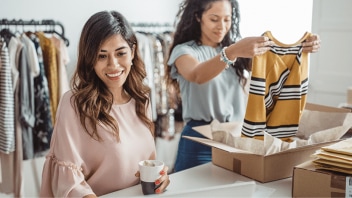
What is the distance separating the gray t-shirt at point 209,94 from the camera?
2.05 meters

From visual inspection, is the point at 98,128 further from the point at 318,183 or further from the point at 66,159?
the point at 318,183

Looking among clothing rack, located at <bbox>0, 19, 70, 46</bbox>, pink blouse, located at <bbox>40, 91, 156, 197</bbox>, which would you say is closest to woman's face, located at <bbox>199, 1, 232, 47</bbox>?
pink blouse, located at <bbox>40, 91, 156, 197</bbox>

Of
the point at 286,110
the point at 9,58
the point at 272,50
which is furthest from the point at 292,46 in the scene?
the point at 9,58

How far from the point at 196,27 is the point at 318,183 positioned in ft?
3.57

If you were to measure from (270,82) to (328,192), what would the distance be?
22.2 inches

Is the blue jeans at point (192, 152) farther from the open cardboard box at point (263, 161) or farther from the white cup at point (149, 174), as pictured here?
the white cup at point (149, 174)

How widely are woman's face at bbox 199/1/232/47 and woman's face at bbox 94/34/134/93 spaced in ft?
2.25

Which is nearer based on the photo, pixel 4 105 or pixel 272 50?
pixel 272 50

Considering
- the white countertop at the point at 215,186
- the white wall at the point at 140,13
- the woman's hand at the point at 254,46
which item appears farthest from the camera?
the white wall at the point at 140,13

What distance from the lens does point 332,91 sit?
3.06 meters

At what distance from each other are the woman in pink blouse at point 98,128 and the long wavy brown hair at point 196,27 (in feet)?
2.20

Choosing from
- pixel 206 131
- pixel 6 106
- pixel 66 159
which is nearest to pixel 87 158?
pixel 66 159

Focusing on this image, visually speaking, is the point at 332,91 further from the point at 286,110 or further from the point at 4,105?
the point at 4,105

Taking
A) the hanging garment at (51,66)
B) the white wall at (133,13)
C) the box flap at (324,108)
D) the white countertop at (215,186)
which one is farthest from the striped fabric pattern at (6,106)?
the box flap at (324,108)
